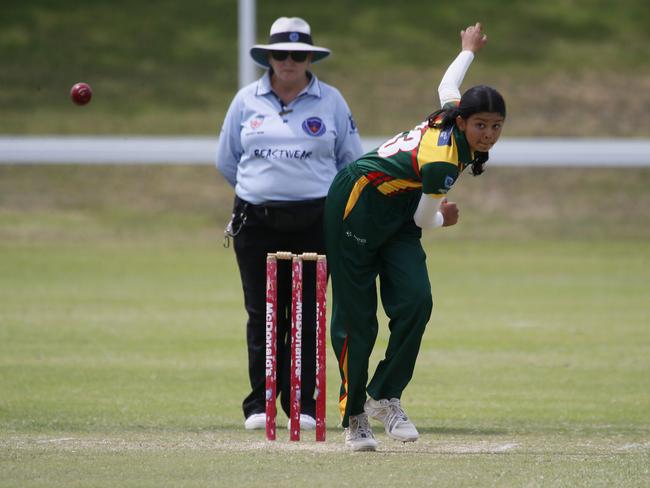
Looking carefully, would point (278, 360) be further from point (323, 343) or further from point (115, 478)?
point (115, 478)

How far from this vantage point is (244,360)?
952cm

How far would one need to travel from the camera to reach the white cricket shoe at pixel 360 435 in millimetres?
6145

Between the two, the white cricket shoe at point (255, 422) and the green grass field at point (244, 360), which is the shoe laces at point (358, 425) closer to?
the green grass field at point (244, 360)

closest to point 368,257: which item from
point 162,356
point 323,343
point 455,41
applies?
point 323,343

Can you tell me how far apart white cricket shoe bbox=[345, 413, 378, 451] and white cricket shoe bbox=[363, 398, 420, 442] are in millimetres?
57

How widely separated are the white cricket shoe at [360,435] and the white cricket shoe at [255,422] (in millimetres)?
963

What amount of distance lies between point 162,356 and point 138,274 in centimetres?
527

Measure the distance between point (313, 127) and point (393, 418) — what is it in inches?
69.9

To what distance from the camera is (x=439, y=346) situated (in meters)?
10.1

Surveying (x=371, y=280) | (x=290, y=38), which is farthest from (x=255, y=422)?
(x=290, y=38)

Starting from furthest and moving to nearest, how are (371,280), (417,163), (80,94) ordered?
(80,94) → (371,280) → (417,163)

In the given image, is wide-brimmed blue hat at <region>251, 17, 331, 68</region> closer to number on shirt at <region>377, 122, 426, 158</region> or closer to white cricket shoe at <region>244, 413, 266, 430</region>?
number on shirt at <region>377, 122, 426, 158</region>

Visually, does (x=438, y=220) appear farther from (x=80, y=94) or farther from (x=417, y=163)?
(x=80, y=94)

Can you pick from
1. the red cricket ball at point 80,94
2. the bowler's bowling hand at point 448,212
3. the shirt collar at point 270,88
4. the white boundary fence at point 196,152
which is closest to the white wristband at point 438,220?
the bowler's bowling hand at point 448,212
